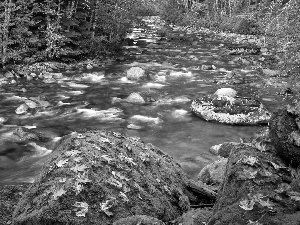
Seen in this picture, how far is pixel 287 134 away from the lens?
3.86 meters

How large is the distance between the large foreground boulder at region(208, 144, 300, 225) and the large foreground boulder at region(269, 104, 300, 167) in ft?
1.73

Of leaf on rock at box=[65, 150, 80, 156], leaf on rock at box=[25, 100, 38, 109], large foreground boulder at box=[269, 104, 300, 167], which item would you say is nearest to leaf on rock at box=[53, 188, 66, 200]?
leaf on rock at box=[65, 150, 80, 156]

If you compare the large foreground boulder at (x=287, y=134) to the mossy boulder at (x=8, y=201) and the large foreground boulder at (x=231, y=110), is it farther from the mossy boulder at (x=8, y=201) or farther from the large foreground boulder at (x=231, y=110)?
the large foreground boulder at (x=231, y=110)

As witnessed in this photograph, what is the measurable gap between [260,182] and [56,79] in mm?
14743

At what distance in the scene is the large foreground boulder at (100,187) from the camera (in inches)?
117

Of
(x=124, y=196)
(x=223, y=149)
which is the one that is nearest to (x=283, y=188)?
(x=124, y=196)

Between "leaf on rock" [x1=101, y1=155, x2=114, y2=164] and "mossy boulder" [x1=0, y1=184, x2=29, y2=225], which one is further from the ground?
"leaf on rock" [x1=101, y1=155, x2=114, y2=164]

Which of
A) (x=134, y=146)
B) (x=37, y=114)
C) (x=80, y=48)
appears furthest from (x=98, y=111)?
(x=80, y=48)

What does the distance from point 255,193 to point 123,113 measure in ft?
30.9

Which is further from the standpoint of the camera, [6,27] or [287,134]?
[6,27]

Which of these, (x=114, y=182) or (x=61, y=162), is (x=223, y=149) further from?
(x=61, y=162)

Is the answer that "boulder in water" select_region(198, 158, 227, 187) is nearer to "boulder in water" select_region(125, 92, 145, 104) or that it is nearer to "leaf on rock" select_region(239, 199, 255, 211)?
"leaf on rock" select_region(239, 199, 255, 211)

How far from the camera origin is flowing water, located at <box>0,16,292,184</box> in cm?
861

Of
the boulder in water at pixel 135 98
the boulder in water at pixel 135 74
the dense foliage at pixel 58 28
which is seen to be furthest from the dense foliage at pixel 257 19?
the dense foliage at pixel 58 28
